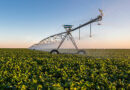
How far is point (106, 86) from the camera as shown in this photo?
18.6 feet

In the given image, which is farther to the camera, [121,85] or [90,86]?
[121,85]

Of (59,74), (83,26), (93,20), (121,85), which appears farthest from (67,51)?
(121,85)

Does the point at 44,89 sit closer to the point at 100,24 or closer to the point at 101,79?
the point at 101,79

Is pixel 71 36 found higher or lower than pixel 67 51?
higher

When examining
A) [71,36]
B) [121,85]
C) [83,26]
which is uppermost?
[83,26]

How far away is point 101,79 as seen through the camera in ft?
21.4

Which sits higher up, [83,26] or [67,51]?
[83,26]

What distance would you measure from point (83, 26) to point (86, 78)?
575 inches

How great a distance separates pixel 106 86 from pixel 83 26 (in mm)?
15588

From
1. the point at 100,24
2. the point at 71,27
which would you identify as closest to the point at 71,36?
the point at 71,27

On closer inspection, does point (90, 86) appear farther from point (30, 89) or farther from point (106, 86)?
point (30, 89)

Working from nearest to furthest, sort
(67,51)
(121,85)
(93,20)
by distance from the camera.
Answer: (121,85) → (93,20) → (67,51)

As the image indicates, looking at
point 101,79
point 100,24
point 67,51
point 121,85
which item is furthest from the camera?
point 67,51

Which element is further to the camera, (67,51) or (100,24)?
(67,51)
